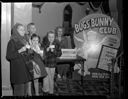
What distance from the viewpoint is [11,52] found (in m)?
3.04

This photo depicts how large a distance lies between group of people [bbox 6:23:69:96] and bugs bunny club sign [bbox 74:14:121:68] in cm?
22

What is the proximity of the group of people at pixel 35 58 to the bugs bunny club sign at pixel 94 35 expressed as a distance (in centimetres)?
22

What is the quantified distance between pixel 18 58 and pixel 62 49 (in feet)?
1.93

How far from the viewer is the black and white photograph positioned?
3.03 metres

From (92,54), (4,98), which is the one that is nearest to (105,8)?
(92,54)

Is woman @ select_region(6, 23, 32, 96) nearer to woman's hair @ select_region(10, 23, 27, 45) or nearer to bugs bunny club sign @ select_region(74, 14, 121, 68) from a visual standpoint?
woman's hair @ select_region(10, 23, 27, 45)

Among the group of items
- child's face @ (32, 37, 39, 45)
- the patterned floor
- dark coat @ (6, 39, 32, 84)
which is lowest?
the patterned floor

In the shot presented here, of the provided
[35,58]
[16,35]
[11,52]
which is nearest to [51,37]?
[35,58]

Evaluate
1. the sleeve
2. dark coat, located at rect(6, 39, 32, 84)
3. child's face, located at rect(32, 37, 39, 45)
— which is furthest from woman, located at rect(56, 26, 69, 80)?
the sleeve

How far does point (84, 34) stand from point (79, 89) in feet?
2.41

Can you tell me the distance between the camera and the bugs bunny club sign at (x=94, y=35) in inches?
121

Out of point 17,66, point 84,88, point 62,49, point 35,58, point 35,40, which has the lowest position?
point 84,88

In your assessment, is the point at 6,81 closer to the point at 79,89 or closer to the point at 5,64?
the point at 5,64

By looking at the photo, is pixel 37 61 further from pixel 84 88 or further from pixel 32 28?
pixel 84 88
